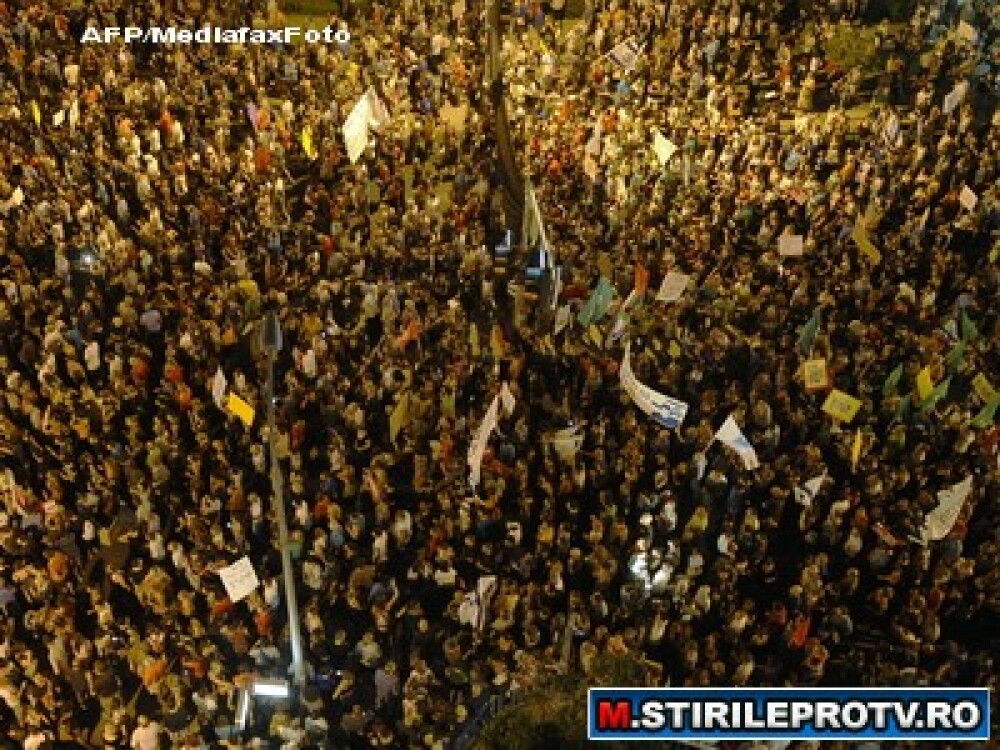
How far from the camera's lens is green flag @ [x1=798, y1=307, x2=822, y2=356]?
12805mm

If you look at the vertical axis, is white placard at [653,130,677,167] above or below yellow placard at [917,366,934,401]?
above

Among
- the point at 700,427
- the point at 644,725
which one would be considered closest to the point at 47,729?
the point at 644,725

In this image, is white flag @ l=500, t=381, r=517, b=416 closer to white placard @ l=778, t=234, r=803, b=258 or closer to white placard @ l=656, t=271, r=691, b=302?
white placard @ l=656, t=271, r=691, b=302

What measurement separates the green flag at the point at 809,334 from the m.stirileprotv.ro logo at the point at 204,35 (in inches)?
381

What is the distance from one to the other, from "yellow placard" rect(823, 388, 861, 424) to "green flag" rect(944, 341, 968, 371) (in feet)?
5.09

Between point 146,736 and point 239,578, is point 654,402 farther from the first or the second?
point 146,736

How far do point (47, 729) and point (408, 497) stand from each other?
11.8ft

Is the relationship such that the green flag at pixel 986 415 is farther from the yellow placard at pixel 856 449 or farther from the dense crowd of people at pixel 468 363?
the yellow placard at pixel 856 449

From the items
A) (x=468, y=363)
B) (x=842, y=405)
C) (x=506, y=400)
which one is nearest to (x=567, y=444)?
(x=506, y=400)

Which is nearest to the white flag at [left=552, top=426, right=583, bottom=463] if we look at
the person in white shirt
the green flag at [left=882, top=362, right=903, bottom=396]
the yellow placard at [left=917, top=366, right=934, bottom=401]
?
the green flag at [left=882, top=362, right=903, bottom=396]

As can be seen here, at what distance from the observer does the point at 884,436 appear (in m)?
12.2

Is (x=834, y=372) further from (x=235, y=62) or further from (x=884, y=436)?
(x=235, y=62)

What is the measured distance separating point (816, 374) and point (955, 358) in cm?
155

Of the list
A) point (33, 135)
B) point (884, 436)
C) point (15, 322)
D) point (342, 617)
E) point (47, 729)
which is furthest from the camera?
point (33, 135)
